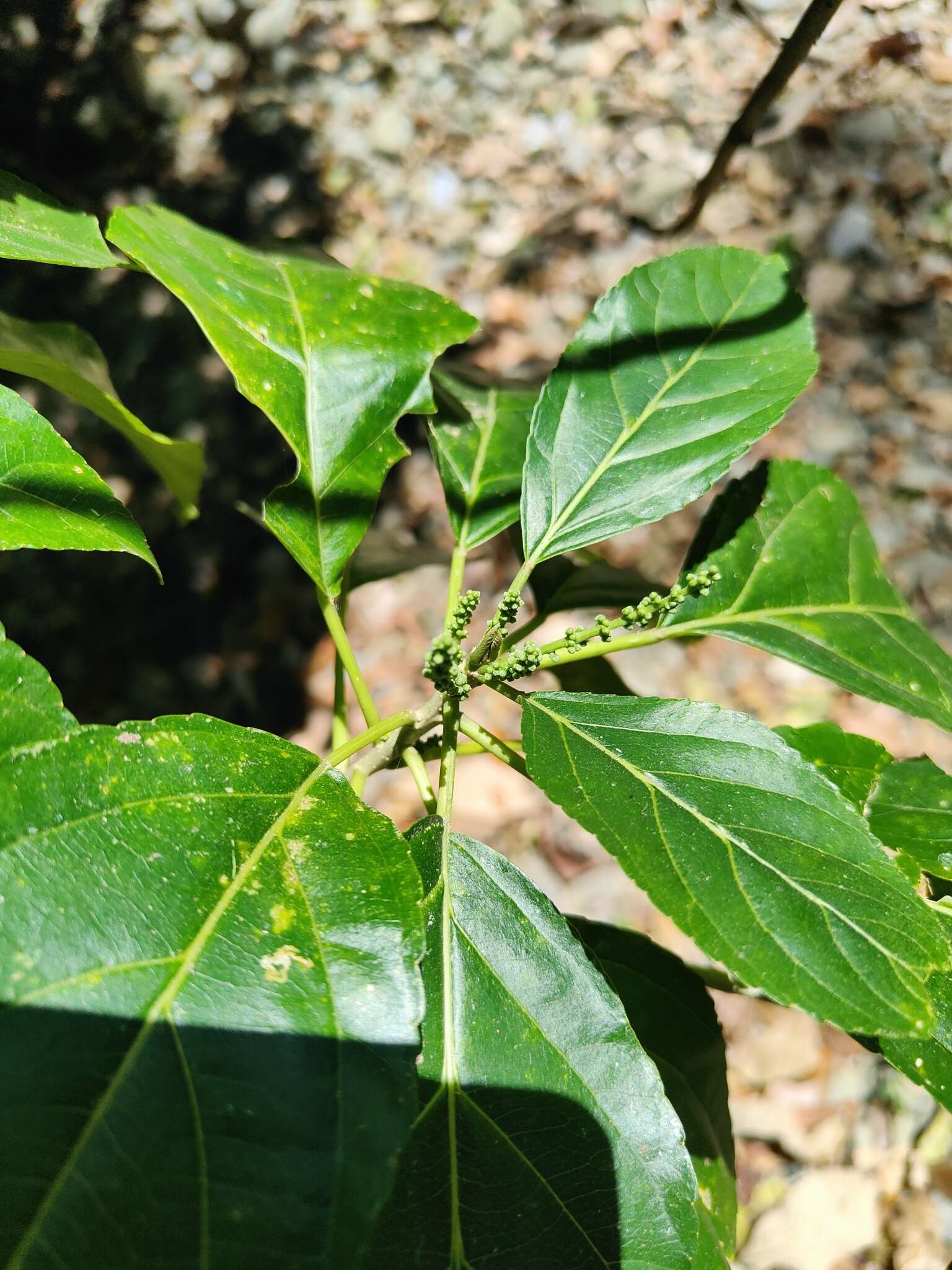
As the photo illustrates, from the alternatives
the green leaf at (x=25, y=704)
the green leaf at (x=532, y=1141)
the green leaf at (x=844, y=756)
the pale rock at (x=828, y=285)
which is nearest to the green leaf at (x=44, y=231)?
the green leaf at (x=25, y=704)

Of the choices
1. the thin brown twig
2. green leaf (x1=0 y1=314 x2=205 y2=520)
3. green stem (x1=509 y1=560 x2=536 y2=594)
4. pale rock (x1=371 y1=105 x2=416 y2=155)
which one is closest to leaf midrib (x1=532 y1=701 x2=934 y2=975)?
green stem (x1=509 y1=560 x2=536 y2=594)

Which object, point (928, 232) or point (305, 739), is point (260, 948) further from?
point (928, 232)

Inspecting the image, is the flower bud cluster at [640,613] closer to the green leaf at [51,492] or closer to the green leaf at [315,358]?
the green leaf at [315,358]

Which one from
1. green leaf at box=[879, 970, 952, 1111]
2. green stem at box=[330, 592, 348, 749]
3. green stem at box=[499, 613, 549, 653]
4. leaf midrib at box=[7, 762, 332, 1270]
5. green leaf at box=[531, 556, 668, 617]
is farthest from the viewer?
green leaf at box=[531, 556, 668, 617]

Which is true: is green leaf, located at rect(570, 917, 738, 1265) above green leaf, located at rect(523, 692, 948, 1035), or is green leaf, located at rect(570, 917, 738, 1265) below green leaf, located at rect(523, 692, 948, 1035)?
below

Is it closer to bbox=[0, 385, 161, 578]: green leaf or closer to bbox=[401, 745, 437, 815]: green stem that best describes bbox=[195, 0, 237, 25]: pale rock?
bbox=[0, 385, 161, 578]: green leaf

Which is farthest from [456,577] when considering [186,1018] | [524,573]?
[186,1018]

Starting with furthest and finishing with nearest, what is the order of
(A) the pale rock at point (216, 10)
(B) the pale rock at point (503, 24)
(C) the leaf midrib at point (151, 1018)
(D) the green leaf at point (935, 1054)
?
(B) the pale rock at point (503, 24) → (A) the pale rock at point (216, 10) → (D) the green leaf at point (935, 1054) → (C) the leaf midrib at point (151, 1018)
